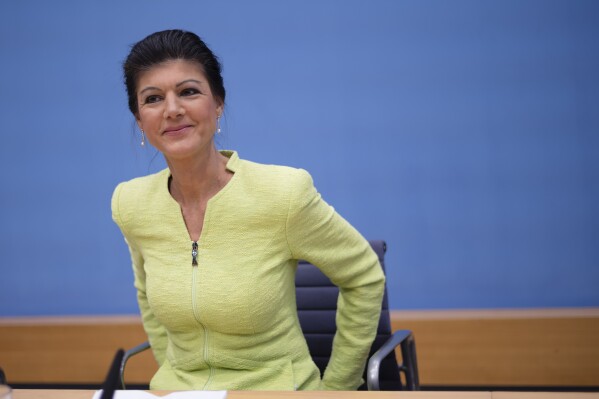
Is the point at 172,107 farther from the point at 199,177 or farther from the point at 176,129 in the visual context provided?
the point at 199,177

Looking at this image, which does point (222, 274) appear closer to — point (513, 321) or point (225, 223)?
point (225, 223)

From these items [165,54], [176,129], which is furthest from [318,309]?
Answer: [165,54]

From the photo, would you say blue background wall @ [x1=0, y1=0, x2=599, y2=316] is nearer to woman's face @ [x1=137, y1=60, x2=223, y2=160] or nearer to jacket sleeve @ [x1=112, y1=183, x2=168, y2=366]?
jacket sleeve @ [x1=112, y1=183, x2=168, y2=366]

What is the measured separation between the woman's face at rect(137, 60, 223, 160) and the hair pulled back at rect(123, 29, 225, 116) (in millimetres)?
16

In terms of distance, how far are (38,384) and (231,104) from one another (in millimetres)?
1600

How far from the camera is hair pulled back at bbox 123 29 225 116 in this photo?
5.95 feet

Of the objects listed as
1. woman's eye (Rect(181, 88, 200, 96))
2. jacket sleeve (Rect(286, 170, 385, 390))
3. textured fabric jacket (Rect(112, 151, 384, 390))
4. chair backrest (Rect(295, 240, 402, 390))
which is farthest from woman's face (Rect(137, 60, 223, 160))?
chair backrest (Rect(295, 240, 402, 390))

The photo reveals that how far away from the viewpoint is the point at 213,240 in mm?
1781

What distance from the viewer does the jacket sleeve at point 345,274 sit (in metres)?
1.82

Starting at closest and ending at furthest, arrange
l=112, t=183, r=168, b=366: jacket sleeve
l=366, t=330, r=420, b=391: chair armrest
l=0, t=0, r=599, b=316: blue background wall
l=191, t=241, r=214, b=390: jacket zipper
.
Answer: l=191, t=241, r=214, b=390: jacket zipper
l=366, t=330, r=420, b=391: chair armrest
l=112, t=183, r=168, b=366: jacket sleeve
l=0, t=0, r=599, b=316: blue background wall

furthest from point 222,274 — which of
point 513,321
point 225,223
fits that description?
point 513,321

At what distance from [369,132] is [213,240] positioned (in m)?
1.88

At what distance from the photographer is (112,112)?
3824 millimetres

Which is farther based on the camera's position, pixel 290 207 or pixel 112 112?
pixel 112 112
